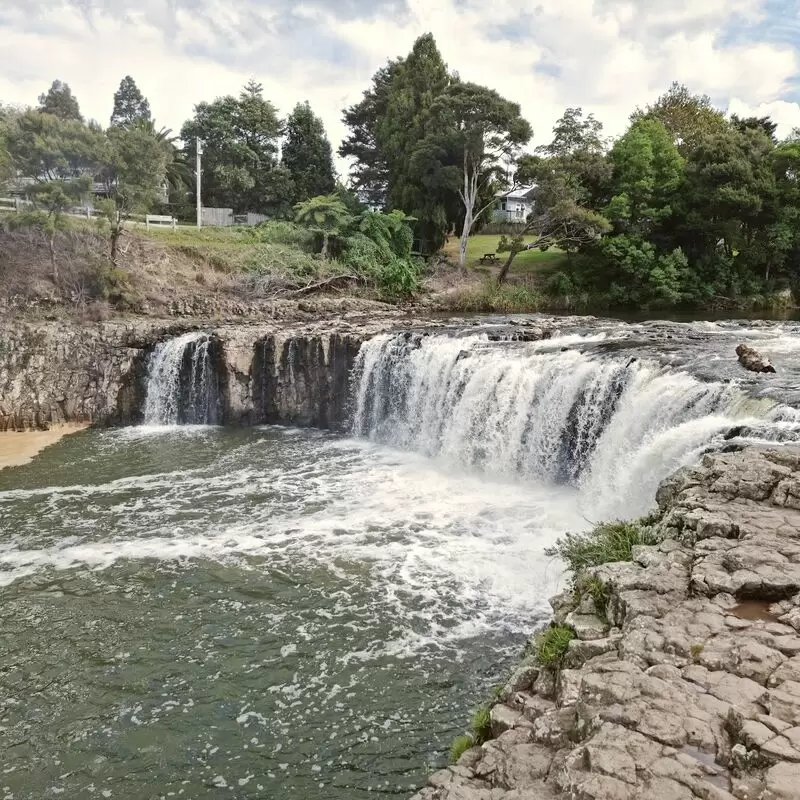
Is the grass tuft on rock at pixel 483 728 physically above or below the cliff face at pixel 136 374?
below

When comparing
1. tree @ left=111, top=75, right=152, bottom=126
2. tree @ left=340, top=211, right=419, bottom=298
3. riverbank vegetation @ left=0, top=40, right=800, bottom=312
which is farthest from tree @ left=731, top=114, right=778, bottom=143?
tree @ left=111, top=75, right=152, bottom=126

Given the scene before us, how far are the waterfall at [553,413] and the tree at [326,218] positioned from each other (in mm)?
14207

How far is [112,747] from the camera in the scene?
6480mm

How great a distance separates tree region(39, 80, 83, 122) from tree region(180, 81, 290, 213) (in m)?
23.5

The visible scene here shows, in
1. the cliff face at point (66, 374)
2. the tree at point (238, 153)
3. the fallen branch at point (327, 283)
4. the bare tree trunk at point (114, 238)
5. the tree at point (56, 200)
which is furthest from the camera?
the tree at point (238, 153)

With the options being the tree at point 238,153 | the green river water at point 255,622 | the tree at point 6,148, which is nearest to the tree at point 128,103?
the tree at point 238,153

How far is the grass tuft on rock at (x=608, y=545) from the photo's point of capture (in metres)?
7.15

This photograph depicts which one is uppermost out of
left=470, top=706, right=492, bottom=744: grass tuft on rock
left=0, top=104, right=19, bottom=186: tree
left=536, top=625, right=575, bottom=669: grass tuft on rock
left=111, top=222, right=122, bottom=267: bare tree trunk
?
left=0, top=104, right=19, bottom=186: tree

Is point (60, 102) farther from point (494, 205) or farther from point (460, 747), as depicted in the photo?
point (460, 747)

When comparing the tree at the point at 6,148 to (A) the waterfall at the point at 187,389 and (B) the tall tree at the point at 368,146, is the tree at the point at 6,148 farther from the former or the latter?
(B) the tall tree at the point at 368,146

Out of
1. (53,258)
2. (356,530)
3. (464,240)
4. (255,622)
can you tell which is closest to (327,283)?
(464,240)

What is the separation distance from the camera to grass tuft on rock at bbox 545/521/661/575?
715 centimetres

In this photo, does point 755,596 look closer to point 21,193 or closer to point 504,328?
point 504,328

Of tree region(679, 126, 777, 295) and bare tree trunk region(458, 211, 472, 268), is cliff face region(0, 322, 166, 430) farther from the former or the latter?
tree region(679, 126, 777, 295)
